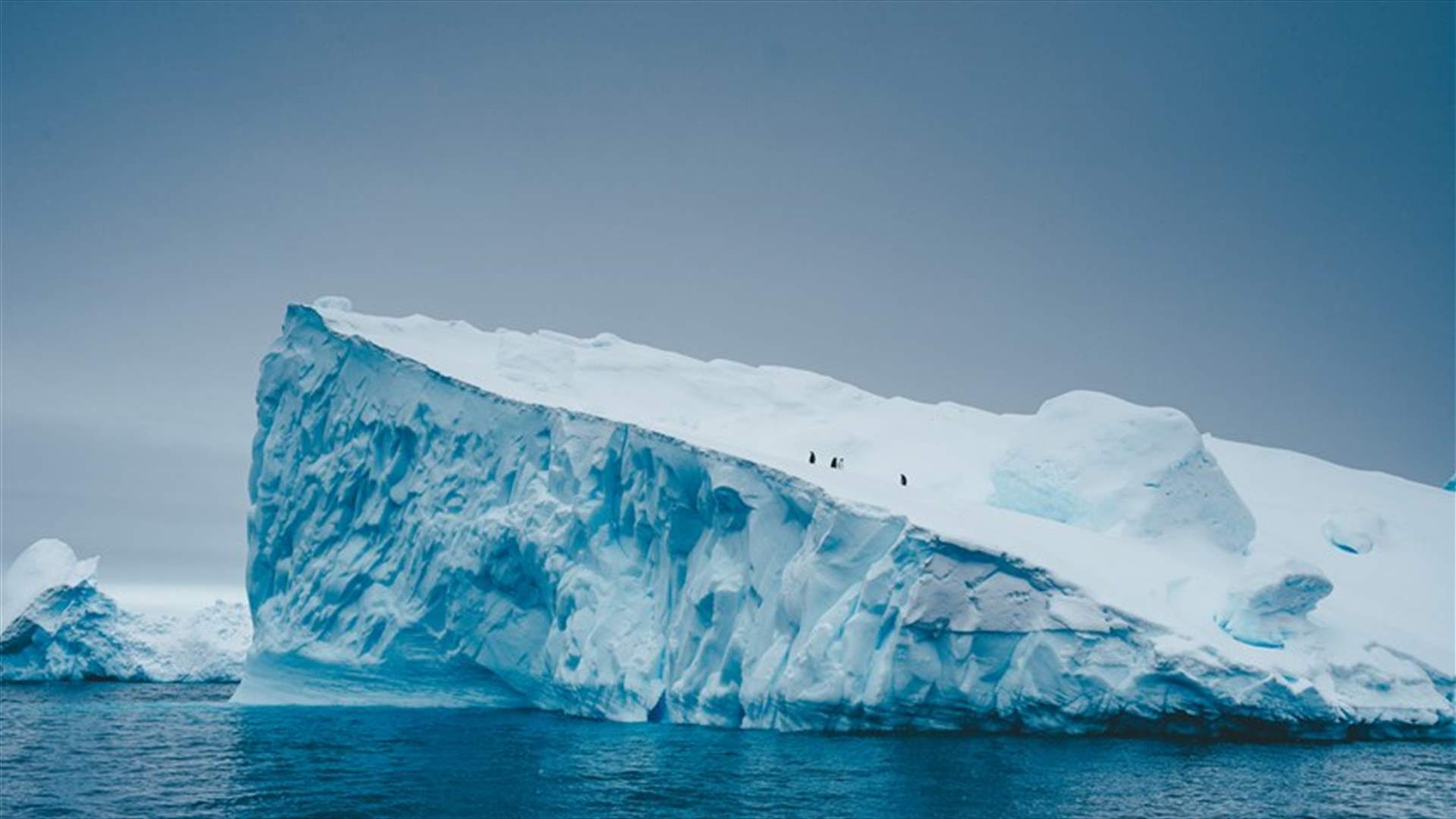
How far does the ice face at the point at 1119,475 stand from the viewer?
22.4 metres

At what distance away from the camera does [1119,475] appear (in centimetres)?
2330

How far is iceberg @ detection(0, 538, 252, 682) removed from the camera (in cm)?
3988

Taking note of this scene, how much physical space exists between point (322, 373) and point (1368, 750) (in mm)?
22177

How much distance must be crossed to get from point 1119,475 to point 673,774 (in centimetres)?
1317

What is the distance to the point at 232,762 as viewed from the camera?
15141mm

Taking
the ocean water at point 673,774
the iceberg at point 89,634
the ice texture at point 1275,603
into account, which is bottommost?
the iceberg at point 89,634

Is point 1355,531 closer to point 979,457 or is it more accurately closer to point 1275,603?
point 979,457

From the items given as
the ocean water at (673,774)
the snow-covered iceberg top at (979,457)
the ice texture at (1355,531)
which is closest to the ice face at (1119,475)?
the snow-covered iceberg top at (979,457)

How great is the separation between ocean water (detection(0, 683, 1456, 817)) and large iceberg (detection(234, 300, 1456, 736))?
2.99ft

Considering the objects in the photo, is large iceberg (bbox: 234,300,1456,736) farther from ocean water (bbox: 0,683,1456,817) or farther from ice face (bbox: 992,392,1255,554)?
ocean water (bbox: 0,683,1456,817)

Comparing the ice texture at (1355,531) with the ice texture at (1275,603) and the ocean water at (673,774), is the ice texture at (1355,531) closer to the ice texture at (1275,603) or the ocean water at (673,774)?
the ice texture at (1275,603)

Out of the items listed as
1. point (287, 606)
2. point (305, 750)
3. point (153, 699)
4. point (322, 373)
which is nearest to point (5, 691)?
point (153, 699)

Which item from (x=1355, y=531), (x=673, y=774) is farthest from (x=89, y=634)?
(x=1355, y=531)

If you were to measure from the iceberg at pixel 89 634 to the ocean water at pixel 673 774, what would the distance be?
74.5 ft
